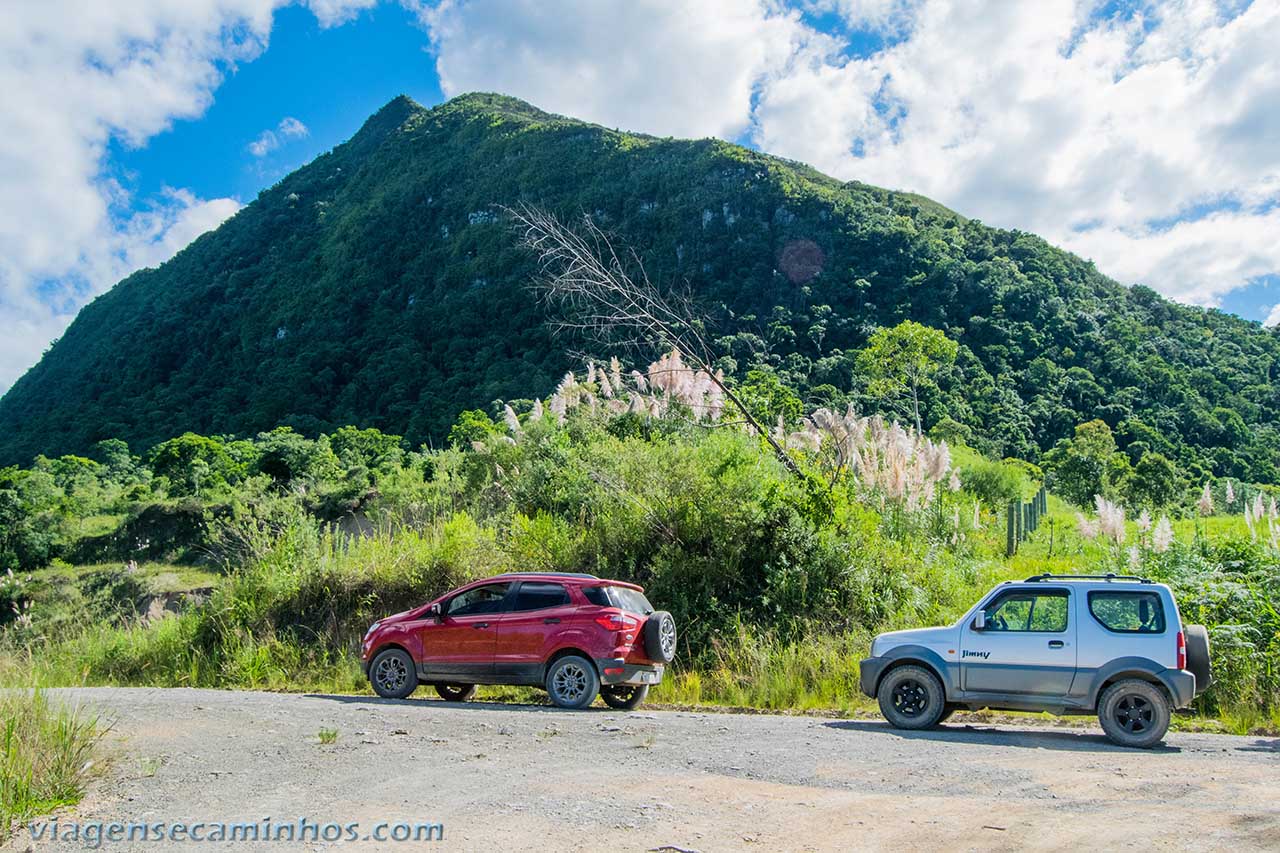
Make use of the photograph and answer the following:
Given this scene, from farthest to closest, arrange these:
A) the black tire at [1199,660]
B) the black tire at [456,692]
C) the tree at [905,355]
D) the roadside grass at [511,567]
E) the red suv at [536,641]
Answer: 1. the tree at [905,355]
2. the black tire at [456,692]
3. the roadside grass at [511,567]
4. the red suv at [536,641]
5. the black tire at [1199,660]

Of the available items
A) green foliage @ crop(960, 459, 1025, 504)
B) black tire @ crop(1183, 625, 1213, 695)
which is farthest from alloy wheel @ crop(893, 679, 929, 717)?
green foliage @ crop(960, 459, 1025, 504)

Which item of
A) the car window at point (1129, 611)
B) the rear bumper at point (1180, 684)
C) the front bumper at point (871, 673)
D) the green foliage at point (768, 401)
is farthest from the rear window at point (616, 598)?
the green foliage at point (768, 401)

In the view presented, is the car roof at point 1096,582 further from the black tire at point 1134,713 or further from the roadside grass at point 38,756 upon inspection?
the roadside grass at point 38,756

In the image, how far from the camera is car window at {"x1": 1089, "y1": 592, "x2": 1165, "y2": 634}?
9.48 meters

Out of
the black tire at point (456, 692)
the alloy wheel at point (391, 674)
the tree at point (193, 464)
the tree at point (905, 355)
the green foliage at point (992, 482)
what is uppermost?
the tree at point (905, 355)

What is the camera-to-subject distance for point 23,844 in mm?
5691

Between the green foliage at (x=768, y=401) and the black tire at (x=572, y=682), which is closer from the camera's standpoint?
the black tire at (x=572, y=682)

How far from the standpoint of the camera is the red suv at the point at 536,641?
11.8m

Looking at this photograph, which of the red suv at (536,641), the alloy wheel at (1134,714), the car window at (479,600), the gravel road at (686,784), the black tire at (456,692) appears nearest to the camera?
the gravel road at (686,784)

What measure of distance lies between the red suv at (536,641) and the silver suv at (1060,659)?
3.03 metres

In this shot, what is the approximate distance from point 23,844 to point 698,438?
1562 cm

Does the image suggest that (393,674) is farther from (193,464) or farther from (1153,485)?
(193,464)

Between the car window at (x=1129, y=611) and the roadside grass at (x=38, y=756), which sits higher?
the car window at (x=1129, y=611)

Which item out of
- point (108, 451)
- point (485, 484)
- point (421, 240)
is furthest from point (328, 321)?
point (485, 484)
